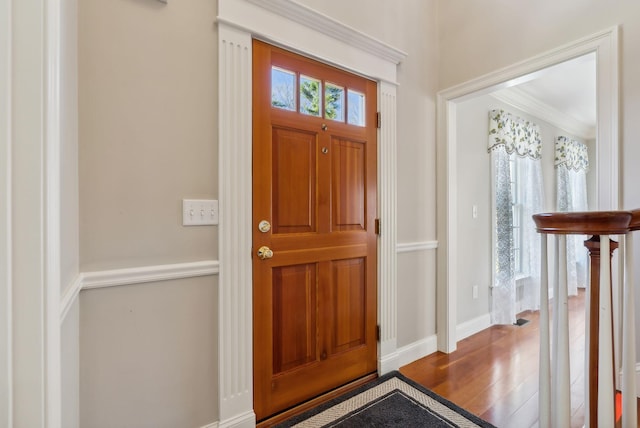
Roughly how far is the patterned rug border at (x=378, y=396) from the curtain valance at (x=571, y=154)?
152 inches

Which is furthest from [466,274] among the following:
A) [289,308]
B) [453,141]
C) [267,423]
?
[267,423]

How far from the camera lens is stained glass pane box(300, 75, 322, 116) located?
1686 millimetres

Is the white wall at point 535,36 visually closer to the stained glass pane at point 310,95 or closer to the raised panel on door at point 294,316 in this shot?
the stained glass pane at point 310,95

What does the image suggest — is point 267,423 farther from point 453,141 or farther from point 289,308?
point 453,141

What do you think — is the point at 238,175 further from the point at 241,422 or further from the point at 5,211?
the point at 241,422

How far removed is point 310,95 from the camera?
172 centimetres

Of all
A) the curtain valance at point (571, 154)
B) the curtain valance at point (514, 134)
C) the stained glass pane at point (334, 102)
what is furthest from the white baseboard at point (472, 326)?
the curtain valance at point (571, 154)

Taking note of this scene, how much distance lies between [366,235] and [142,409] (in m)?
1.48

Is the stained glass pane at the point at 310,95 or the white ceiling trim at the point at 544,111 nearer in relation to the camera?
the stained glass pane at the point at 310,95

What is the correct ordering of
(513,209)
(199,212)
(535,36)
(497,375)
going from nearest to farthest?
1. (199,212)
2. (535,36)
3. (497,375)
4. (513,209)

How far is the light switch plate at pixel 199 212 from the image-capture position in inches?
51.2

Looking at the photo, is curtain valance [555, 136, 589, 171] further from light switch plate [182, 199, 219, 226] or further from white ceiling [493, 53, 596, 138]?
light switch plate [182, 199, 219, 226]

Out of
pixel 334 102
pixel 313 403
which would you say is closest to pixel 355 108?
pixel 334 102

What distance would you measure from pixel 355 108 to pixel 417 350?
189cm
